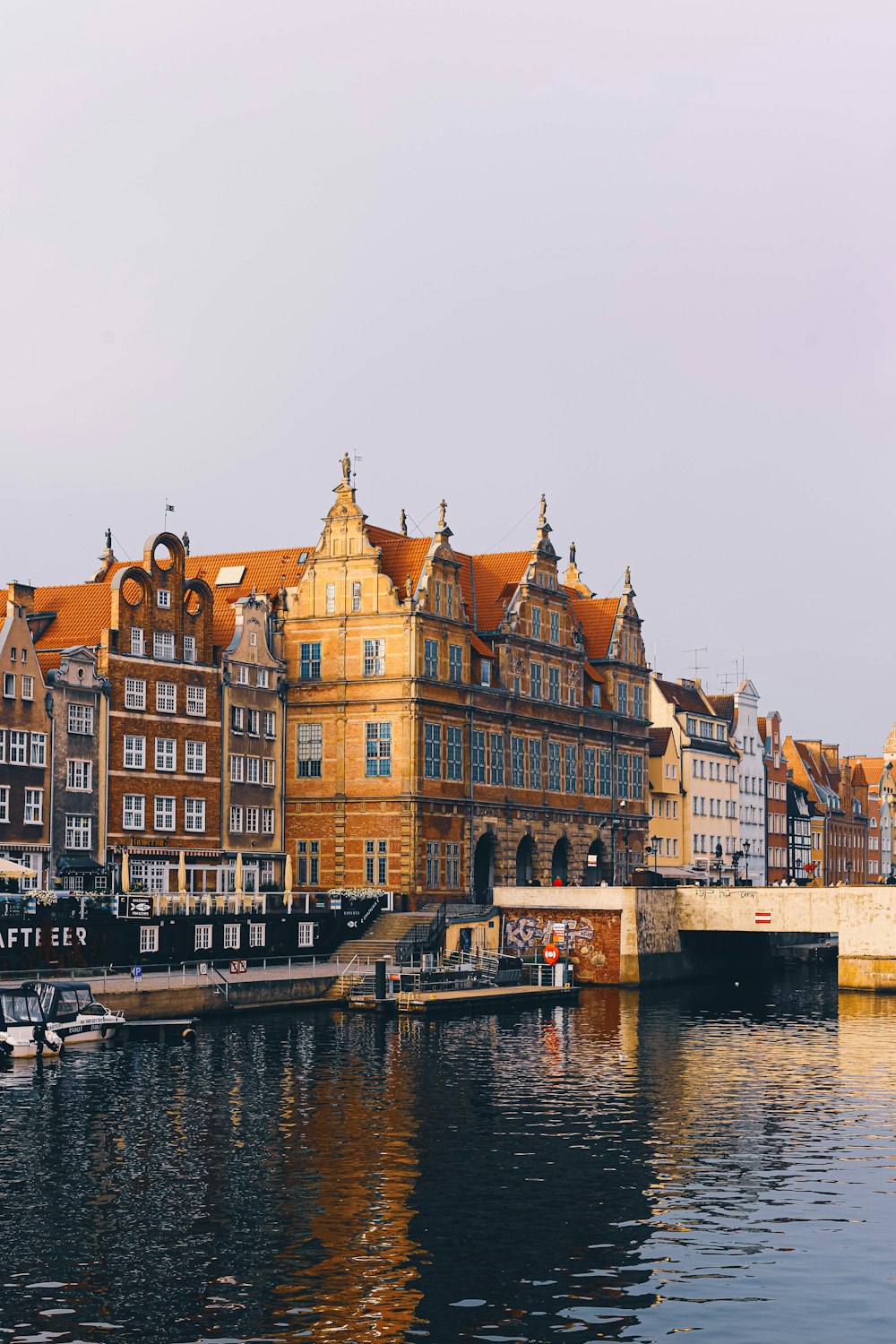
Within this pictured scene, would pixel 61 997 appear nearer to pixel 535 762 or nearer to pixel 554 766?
pixel 535 762

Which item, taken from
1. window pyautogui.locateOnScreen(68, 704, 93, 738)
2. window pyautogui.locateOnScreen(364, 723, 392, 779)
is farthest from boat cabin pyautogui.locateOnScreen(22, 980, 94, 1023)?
window pyautogui.locateOnScreen(364, 723, 392, 779)

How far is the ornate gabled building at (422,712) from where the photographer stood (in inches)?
4545

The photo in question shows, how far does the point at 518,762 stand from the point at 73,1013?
185 ft

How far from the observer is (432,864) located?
117 metres

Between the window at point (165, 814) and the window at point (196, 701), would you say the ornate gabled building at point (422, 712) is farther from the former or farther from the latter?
the window at point (165, 814)

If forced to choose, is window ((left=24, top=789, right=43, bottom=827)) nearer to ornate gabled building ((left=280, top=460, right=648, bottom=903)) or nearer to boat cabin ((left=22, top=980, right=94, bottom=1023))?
boat cabin ((left=22, top=980, right=94, bottom=1023))

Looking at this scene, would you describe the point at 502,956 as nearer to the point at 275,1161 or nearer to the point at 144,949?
the point at 144,949

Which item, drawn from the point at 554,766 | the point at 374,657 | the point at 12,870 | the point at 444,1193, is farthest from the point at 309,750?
the point at 444,1193

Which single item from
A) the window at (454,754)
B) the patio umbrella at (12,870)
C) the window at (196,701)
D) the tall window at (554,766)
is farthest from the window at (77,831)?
the tall window at (554,766)

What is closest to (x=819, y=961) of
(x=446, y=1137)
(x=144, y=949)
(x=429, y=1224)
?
(x=144, y=949)

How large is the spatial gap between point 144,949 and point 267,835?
1108 inches

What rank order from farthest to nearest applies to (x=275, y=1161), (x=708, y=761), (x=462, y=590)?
(x=708, y=761)
(x=462, y=590)
(x=275, y=1161)

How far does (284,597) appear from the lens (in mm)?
120312

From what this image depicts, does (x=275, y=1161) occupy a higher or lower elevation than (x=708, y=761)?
lower
